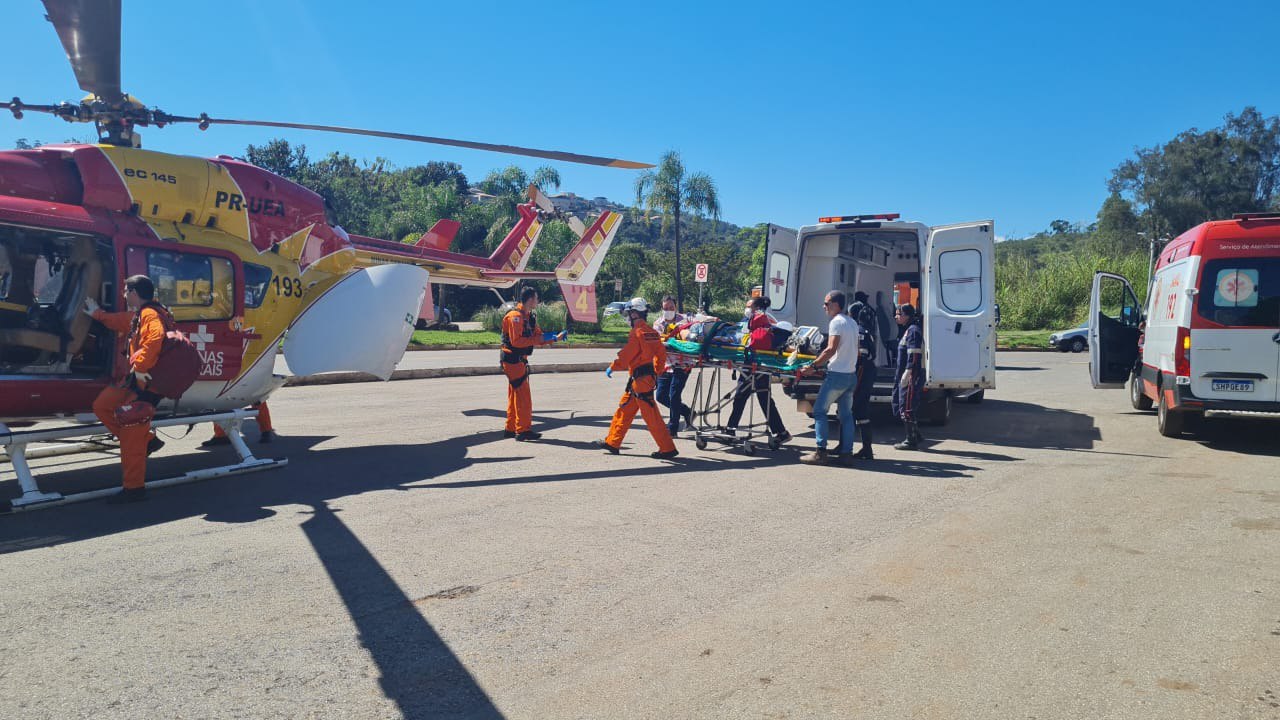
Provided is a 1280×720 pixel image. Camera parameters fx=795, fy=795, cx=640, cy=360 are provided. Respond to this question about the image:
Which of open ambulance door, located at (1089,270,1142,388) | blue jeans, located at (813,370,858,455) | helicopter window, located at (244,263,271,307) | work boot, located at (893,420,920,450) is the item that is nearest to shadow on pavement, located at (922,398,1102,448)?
open ambulance door, located at (1089,270,1142,388)

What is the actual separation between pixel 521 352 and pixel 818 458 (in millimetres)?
3625

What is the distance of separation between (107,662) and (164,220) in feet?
17.1

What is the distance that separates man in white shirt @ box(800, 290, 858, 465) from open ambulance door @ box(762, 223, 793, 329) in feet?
10.5

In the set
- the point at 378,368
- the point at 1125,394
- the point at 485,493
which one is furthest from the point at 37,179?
the point at 1125,394

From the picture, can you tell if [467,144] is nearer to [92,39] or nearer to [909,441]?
[92,39]

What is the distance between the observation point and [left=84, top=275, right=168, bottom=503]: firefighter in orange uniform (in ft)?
20.2

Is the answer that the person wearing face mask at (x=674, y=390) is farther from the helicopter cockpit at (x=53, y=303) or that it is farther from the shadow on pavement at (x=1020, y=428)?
the helicopter cockpit at (x=53, y=303)

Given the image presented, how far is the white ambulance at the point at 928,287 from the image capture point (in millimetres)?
9672

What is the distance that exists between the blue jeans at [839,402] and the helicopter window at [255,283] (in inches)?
226

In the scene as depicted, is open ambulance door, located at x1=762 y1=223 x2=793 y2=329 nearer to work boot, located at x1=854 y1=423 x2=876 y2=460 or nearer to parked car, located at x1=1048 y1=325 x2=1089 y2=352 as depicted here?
work boot, located at x1=854 y1=423 x2=876 y2=460

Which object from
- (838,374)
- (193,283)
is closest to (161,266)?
(193,283)

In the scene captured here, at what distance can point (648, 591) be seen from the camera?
4.33m

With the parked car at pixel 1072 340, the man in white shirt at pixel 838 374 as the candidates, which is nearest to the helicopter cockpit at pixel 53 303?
the man in white shirt at pixel 838 374

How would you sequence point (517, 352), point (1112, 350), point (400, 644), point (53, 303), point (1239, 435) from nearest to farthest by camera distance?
1. point (400, 644)
2. point (53, 303)
3. point (517, 352)
4. point (1239, 435)
5. point (1112, 350)
